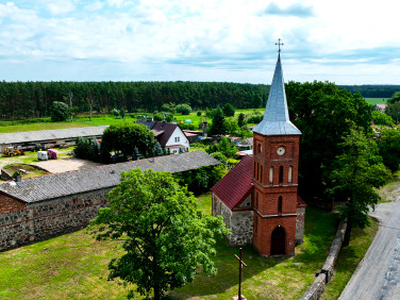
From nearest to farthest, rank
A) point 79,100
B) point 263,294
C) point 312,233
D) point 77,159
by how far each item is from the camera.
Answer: point 263,294 → point 312,233 → point 77,159 → point 79,100

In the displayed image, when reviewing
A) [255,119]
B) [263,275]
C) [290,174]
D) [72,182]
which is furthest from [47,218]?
[255,119]

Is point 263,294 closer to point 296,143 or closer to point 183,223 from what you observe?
point 183,223

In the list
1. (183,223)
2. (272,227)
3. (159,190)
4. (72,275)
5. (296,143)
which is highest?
(296,143)

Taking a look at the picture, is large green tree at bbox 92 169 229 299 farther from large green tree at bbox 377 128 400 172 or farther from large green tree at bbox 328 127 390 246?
large green tree at bbox 377 128 400 172

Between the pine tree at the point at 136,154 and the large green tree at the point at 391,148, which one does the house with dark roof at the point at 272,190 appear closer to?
the large green tree at the point at 391,148

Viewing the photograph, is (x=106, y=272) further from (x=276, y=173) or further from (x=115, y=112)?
(x=115, y=112)

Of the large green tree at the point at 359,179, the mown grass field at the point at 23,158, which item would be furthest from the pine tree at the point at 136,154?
the large green tree at the point at 359,179

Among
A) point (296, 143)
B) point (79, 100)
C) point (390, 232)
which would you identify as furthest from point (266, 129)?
point (79, 100)

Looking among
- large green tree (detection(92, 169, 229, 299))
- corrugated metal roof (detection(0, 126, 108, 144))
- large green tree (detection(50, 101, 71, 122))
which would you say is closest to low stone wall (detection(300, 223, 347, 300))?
large green tree (detection(92, 169, 229, 299))
